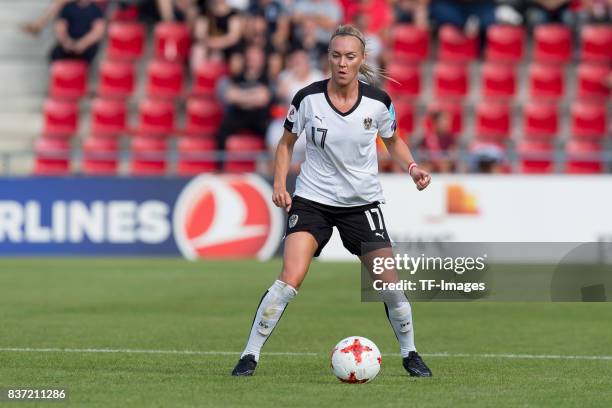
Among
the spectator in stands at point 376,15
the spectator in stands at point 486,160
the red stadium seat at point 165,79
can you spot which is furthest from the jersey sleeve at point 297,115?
the red stadium seat at point 165,79

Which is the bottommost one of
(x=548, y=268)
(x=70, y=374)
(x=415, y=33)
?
(x=548, y=268)

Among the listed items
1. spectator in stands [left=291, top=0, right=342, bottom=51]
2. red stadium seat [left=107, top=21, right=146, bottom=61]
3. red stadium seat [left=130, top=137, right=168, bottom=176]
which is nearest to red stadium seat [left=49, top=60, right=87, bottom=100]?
red stadium seat [left=107, top=21, right=146, bottom=61]

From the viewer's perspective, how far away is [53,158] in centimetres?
2306

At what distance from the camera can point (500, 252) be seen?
20.0 metres

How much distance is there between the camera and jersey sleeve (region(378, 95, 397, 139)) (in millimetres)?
8695

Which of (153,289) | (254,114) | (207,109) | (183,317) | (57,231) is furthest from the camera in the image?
(207,109)

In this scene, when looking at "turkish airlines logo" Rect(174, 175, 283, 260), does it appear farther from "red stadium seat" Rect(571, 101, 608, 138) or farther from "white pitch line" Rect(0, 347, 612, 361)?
"white pitch line" Rect(0, 347, 612, 361)

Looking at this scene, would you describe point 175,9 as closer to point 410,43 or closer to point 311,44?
point 311,44

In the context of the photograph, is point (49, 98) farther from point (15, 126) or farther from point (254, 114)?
point (254, 114)

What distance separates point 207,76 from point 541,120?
5768 millimetres

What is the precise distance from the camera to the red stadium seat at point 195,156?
69.1 ft

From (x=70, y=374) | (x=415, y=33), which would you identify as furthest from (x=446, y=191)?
(x=70, y=374)

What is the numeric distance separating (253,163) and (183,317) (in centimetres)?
859

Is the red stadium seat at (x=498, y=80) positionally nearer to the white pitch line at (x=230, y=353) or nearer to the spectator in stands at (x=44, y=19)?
the spectator in stands at (x=44, y=19)
